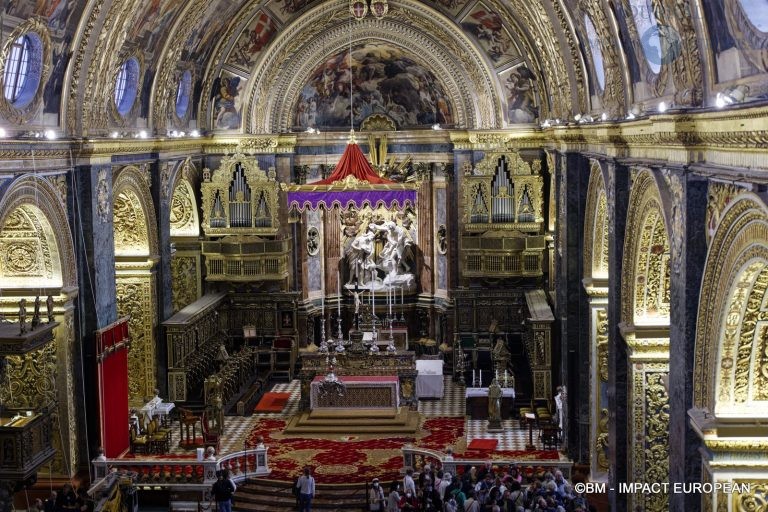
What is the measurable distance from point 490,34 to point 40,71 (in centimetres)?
1299

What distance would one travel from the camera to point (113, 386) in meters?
23.0

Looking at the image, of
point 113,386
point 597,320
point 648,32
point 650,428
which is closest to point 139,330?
point 113,386

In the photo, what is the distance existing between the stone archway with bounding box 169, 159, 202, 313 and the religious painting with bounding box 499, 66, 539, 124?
8.74 m

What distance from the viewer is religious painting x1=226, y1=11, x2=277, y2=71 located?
29453mm

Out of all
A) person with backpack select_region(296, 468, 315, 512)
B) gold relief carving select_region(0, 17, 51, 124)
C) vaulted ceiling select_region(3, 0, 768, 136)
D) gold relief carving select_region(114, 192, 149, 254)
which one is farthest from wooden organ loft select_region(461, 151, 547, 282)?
gold relief carving select_region(0, 17, 51, 124)

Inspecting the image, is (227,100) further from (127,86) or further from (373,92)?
(127,86)

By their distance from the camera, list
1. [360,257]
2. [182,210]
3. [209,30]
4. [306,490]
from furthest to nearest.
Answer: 1. [360,257]
2. [182,210]
3. [209,30]
4. [306,490]

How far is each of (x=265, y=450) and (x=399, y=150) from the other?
1233 centimetres

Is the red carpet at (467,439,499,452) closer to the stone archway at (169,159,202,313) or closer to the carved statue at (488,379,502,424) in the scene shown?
the carved statue at (488,379,502,424)

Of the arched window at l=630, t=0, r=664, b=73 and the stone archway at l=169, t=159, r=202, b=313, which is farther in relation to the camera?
the stone archway at l=169, t=159, r=202, b=313

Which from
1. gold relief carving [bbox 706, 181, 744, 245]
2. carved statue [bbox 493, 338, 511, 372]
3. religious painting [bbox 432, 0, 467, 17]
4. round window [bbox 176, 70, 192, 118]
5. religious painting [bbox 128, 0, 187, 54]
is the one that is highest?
religious painting [bbox 432, 0, 467, 17]

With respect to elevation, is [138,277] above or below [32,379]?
above

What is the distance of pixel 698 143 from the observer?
40.9ft

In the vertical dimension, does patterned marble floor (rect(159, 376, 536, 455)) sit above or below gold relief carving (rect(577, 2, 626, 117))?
below
